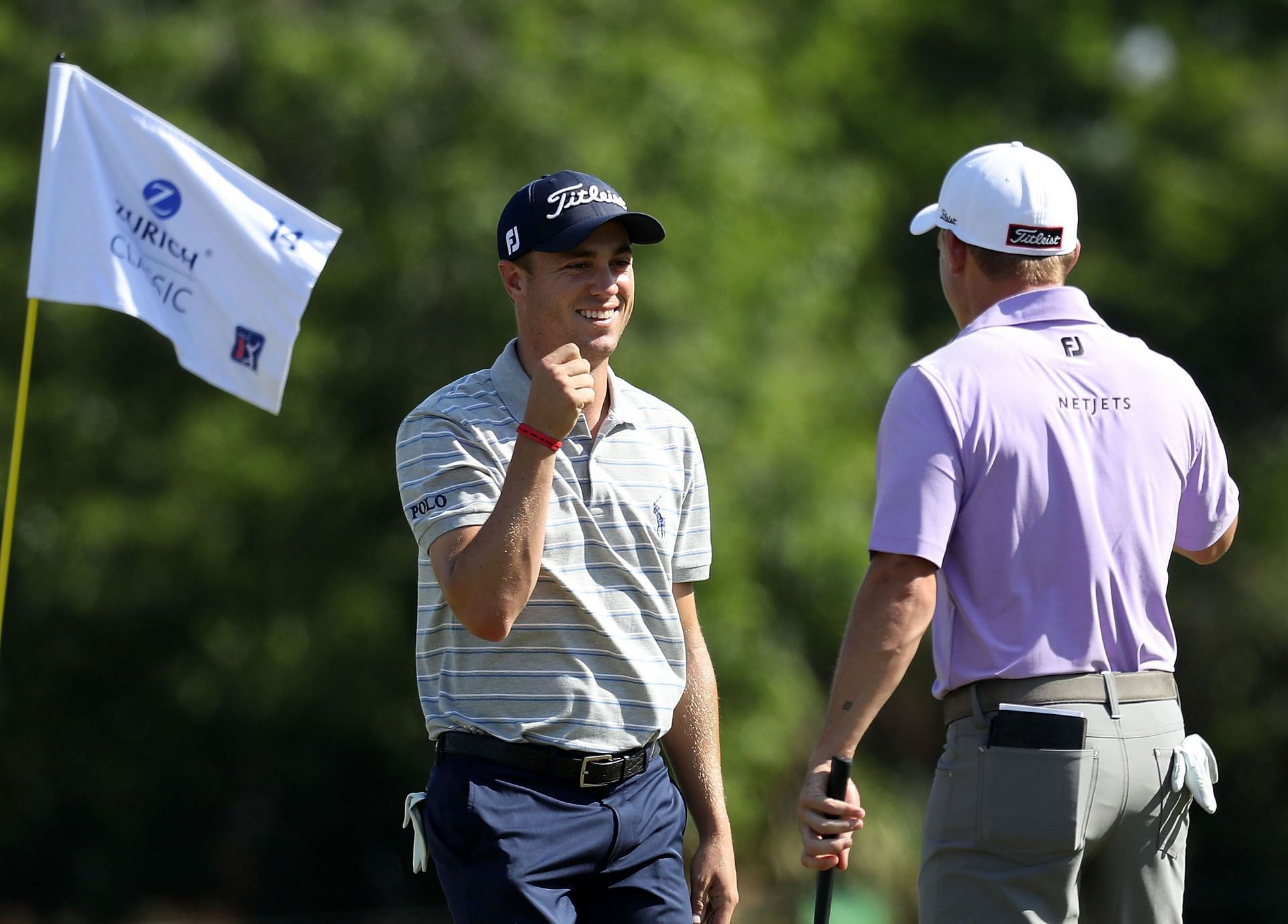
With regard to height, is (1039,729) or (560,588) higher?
Result: (560,588)

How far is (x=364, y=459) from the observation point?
1125cm

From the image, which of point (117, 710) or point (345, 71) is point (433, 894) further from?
point (345, 71)

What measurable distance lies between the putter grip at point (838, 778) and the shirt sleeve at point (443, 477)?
802mm

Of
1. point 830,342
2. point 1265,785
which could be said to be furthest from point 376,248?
point 1265,785

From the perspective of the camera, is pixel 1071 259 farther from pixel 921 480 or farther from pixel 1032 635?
pixel 1032 635

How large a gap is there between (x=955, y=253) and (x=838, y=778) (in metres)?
1.11

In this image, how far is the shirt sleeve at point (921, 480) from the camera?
3148mm

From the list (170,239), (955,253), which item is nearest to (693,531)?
(955,253)

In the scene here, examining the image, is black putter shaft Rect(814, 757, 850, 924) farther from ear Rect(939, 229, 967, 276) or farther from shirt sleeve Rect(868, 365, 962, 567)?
ear Rect(939, 229, 967, 276)

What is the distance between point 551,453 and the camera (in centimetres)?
296

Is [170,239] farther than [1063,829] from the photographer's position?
Yes

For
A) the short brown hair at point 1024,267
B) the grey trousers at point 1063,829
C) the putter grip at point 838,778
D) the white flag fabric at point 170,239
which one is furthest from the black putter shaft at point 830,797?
the white flag fabric at point 170,239

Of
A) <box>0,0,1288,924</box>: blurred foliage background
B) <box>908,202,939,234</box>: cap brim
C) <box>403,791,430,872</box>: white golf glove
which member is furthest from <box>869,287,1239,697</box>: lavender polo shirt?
<box>0,0,1288,924</box>: blurred foliage background

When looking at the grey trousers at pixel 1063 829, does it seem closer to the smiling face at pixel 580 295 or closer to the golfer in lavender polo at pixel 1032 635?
the golfer in lavender polo at pixel 1032 635
